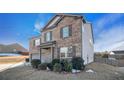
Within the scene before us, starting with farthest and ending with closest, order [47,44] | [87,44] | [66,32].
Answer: [47,44] → [66,32] → [87,44]

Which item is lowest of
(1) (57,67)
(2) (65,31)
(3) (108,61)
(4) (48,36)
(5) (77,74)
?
(5) (77,74)

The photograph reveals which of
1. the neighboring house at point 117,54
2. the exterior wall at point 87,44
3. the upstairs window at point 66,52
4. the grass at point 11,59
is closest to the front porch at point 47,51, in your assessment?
the upstairs window at point 66,52

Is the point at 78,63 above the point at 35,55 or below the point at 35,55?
below

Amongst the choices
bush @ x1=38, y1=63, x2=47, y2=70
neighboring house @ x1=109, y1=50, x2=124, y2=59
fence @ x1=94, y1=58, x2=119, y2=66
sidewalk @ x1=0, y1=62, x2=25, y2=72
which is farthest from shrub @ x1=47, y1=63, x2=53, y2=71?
neighboring house @ x1=109, y1=50, x2=124, y2=59

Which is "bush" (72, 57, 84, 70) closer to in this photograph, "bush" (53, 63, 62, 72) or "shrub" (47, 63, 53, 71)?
"bush" (53, 63, 62, 72)

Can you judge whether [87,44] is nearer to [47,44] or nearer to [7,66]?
[47,44]

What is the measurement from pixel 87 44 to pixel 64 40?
0.53 metres

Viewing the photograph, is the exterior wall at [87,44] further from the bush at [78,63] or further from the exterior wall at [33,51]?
the exterior wall at [33,51]

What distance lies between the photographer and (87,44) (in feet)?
15.2

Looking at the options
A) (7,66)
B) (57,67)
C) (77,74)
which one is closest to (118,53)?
(77,74)
